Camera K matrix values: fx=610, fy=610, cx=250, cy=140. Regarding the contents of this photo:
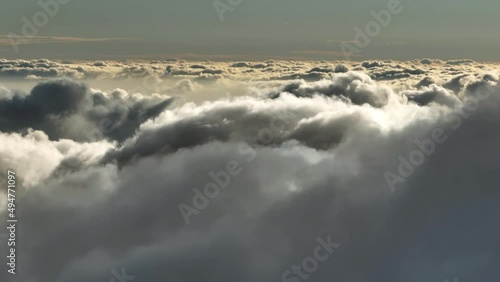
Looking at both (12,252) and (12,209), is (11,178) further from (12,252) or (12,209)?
(12,252)

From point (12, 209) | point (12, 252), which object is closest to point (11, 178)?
point (12, 209)

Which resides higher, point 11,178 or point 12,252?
point 11,178
